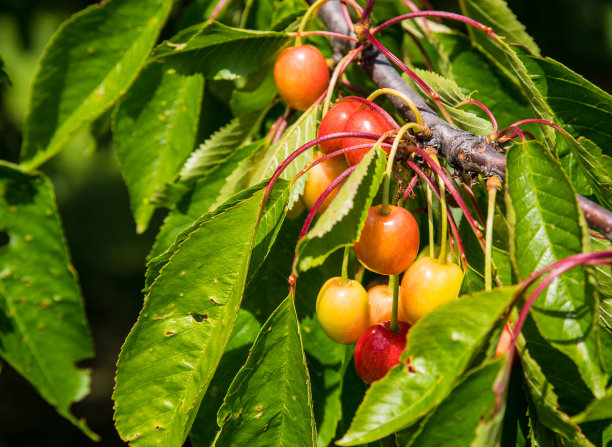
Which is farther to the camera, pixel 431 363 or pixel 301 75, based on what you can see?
pixel 301 75

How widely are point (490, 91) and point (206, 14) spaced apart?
0.61 m

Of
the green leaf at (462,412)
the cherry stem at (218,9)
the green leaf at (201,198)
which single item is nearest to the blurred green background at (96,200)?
the cherry stem at (218,9)

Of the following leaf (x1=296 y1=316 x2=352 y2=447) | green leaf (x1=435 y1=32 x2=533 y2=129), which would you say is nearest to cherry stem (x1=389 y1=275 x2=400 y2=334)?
leaf (x1=296 y1=316 x2=352 y2=447)

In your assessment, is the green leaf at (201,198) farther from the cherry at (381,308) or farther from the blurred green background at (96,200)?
the blurred green background at (96,200)

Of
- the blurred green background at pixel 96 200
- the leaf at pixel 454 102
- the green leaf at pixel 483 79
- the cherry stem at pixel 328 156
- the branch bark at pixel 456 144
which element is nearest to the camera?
the branch bark at pixel 456 144

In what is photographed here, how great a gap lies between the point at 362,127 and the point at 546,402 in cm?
39

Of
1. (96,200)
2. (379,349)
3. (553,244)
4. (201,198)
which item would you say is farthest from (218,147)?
(96,200)

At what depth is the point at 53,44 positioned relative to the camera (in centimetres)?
104

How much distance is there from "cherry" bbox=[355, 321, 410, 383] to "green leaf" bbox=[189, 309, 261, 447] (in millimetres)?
248

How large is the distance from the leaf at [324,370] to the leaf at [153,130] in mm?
414

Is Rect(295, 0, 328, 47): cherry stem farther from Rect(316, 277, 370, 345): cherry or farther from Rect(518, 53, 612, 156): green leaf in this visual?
Rect(316, 277, 370, 345): cherry

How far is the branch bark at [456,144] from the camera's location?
0.62m

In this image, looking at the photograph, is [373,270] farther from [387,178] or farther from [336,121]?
[336,121]

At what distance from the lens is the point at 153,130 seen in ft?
3.82
